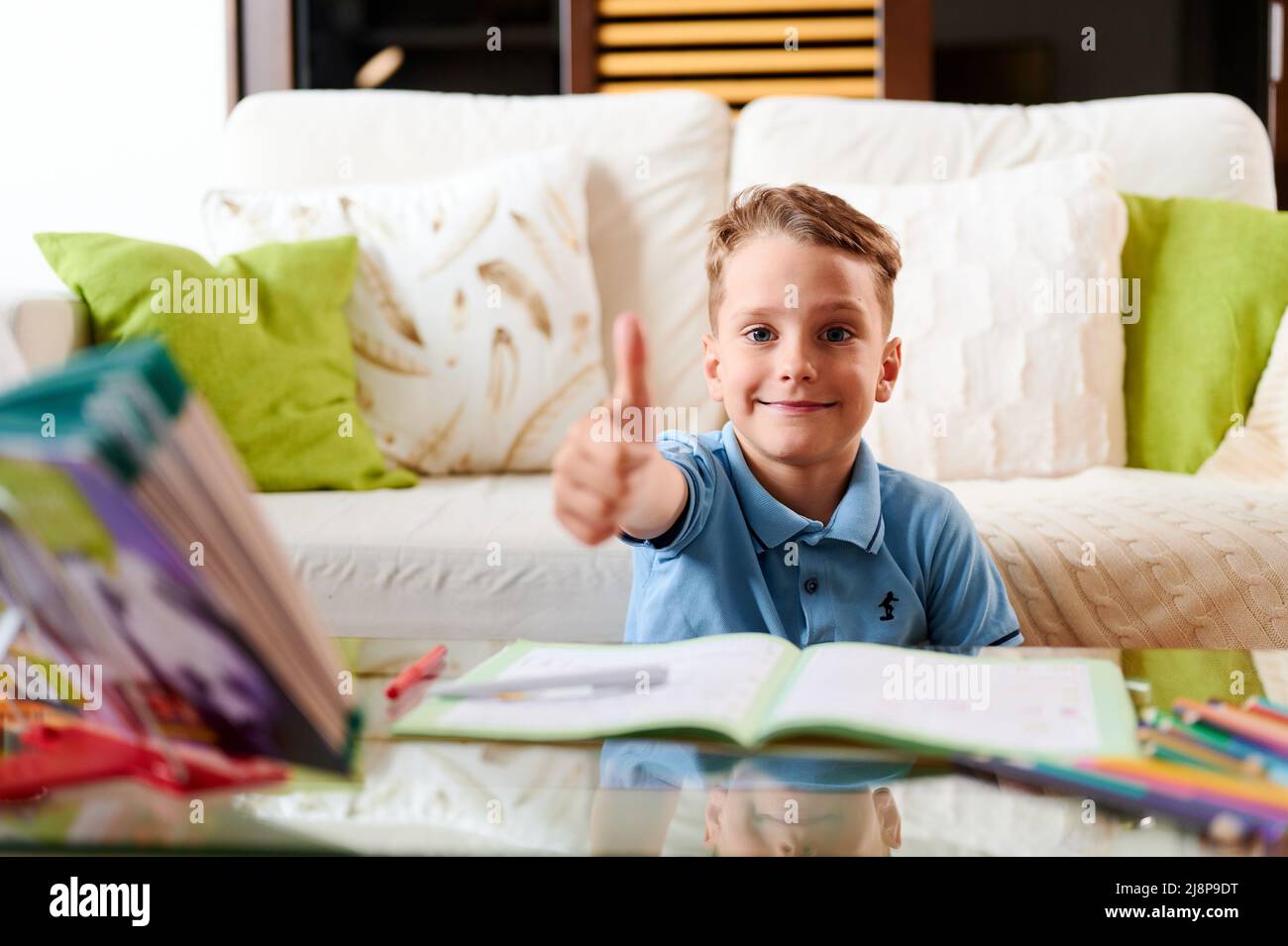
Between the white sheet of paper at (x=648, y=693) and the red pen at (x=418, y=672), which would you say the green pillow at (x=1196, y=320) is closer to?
the white sheet of paper at (x=648, y=693)

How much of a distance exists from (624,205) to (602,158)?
0.09 meters

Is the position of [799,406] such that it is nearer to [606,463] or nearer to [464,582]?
[606,463]

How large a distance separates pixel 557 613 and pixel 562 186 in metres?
0.78

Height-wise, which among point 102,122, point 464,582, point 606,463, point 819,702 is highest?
point 102,122

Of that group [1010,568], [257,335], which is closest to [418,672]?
[1010,568]

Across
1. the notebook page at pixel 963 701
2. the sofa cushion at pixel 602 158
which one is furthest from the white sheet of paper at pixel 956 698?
the sofa cushion at pixel 602 158

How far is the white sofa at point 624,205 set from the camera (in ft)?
4.26

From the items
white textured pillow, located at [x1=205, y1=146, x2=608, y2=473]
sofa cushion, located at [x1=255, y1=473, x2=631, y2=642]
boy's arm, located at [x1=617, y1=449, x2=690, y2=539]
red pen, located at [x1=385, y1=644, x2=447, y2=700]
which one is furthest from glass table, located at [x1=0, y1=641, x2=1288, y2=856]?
white textured pillow, located at [x1=205, y1=146, x2=608, y2=473]

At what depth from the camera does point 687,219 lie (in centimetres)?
190

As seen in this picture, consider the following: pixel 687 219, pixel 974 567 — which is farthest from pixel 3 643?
pixel 687 219

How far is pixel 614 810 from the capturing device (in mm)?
506

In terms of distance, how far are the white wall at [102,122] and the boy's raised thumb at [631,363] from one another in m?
2.29

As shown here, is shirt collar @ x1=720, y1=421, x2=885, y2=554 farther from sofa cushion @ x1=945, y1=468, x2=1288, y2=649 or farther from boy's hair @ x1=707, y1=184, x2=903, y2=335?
sofa cushion @ x1=945, y1=468, x2=1288, y2=649

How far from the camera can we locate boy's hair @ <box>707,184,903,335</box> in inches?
39.8
